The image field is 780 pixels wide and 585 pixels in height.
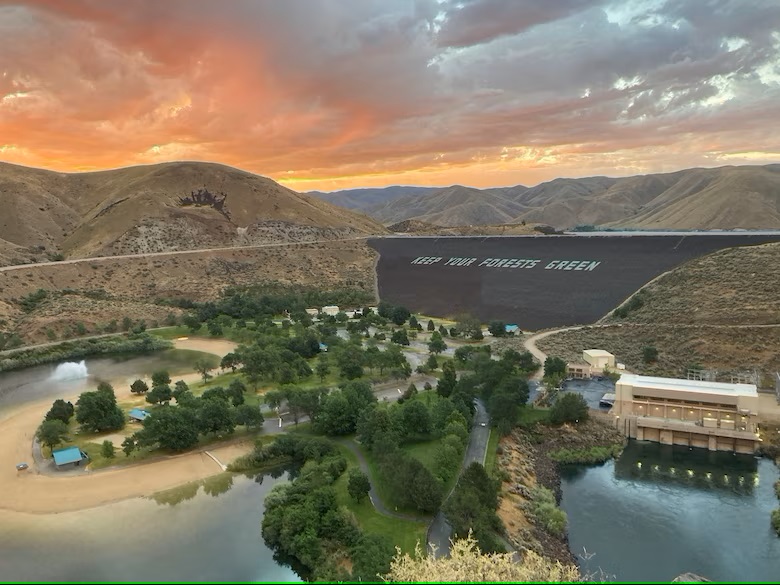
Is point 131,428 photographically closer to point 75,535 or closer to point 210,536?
point 75,535

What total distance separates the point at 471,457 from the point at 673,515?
12785mm

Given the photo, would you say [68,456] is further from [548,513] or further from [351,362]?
[548,513]

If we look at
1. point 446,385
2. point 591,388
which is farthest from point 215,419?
point 591,388

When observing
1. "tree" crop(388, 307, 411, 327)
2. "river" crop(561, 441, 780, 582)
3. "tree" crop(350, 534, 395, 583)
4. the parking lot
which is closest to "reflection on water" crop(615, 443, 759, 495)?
"river" crop(561, 441, 780, 582)

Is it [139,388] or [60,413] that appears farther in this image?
[139,388]

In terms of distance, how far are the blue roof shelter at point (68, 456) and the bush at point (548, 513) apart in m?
31.4

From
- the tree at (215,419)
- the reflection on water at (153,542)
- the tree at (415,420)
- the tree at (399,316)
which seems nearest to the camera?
the reflection on water at (153,542)

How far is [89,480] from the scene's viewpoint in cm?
3694

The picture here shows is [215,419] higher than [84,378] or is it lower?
higher

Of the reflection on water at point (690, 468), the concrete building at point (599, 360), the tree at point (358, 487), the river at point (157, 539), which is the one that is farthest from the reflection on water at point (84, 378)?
the reflection on water at point (690, 468)

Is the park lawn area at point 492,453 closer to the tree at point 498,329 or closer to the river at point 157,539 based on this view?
the river at point 157,539

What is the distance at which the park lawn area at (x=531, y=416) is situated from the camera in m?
44.8

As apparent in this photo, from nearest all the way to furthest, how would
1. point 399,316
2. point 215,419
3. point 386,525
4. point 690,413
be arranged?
point 386,525 < point 215,419 < point 690,413 < point 399,316

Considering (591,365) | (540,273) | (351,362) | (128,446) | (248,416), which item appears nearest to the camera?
(128,446)
